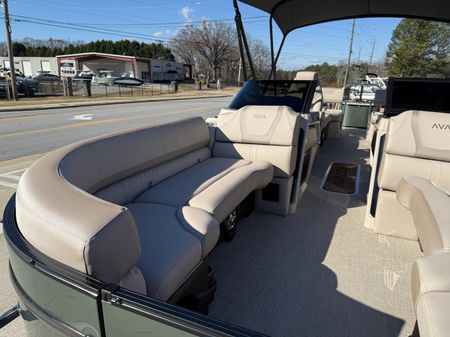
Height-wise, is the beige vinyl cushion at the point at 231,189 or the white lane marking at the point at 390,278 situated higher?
the beige vinyl cushion at the point at 231,189

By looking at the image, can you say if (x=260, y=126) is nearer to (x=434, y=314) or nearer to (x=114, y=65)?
(x=434, y=314)

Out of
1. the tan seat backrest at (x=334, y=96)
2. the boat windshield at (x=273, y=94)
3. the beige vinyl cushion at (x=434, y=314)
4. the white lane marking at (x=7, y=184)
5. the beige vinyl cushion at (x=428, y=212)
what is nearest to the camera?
the beige vinyl cushion at (x=434, y=314)

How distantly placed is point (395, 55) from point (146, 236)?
37.5 meters

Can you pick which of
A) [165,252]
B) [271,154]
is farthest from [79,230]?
[271,154]

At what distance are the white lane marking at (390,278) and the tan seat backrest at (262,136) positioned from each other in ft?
4.38

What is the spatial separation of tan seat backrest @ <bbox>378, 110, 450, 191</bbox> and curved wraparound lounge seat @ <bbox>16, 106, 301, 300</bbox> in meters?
0.93

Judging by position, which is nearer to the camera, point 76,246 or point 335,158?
point 76,246

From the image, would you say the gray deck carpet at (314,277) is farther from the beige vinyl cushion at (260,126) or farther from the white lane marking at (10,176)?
the white lane marking at (10,176)

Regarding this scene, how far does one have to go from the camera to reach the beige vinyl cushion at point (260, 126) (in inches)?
136

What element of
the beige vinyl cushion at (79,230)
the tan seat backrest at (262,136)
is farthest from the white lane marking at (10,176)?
the beige vinyl cushion at (79,230)

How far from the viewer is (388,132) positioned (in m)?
3.01

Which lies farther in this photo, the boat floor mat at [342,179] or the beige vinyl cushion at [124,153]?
the boat floor mat at [342,179]

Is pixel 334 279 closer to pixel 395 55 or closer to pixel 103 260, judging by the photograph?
pixel 103 260

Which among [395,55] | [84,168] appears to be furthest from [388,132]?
[395,55]
